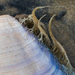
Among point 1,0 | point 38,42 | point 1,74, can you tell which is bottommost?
point 1,74

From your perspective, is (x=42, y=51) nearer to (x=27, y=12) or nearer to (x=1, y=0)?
(x=27, y=12)

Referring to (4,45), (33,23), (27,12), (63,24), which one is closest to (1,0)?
(27,12)

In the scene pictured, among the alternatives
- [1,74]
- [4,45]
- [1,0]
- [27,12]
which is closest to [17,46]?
[4,45]

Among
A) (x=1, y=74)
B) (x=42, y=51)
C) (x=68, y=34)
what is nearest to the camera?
(x=1, y=74)

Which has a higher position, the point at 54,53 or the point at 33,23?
the point at 33,23

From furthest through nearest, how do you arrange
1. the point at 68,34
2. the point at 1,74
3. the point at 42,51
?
the point at 68,34
the point at 42,51
the point at 1,74

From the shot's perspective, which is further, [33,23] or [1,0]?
[1,0]

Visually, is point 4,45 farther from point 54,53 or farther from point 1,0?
point 1,0
